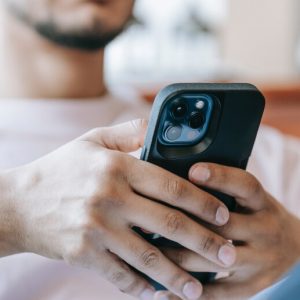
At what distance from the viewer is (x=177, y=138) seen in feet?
1.50

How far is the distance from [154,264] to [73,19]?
1.42 feet

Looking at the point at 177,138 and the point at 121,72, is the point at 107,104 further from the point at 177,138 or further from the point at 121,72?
the point at 121,72

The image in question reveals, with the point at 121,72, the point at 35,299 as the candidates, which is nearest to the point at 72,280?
the point at 35,299

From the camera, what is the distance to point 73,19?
79cm

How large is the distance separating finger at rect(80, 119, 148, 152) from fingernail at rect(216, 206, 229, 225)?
0.29 ft

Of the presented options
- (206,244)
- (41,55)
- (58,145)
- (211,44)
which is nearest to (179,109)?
(206,244)

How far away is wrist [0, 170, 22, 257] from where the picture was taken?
50 cm

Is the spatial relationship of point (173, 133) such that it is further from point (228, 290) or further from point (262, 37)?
point (262, 37)

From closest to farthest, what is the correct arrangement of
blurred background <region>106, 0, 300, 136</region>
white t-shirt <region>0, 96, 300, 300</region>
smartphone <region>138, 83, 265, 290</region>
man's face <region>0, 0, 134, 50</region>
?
smartphone <region>138, 83, 265, 290</region> → white t-shirt <region>0, 96, 300, 300</region> → man's face <region>0, 0, 134, 50</region> → blurred background <region>106, 0, 300, 136</region>

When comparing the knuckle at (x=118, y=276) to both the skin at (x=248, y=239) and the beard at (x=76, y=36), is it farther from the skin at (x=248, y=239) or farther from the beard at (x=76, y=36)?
the beard at (x=76, y=36)

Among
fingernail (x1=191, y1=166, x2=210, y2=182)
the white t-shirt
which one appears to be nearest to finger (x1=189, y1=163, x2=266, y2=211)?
fingernail (x1=191, y1=166, x2=210, y2=182)

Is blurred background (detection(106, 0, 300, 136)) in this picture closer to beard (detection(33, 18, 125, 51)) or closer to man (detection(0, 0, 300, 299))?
beard (detection(33, 18, 125, 51))

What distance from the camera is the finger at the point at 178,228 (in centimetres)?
44

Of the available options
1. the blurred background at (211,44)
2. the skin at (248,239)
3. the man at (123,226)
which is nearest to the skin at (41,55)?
the man at (123,226)
